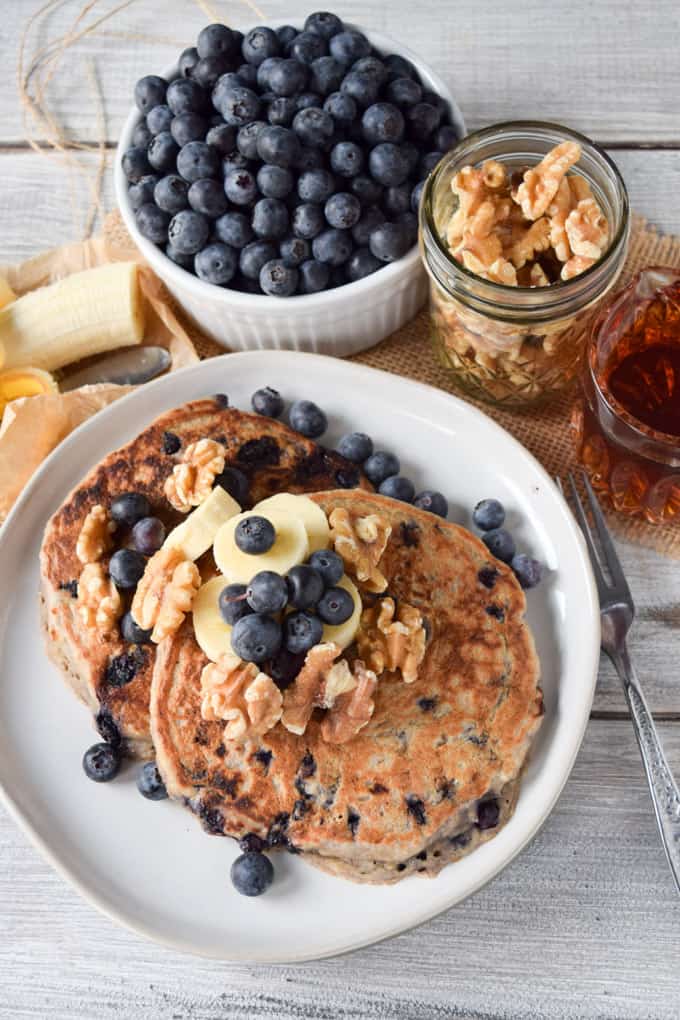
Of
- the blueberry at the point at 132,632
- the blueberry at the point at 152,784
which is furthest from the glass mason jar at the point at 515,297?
the blueberry at the point at 152,784

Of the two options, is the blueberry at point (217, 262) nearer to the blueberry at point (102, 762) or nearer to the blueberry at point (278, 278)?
the blueberry at point (278, 278)

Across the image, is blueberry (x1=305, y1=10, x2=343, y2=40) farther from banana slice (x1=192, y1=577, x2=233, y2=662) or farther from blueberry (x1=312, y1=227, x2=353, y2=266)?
banana slice (x1=192, y1=577, x2=233, y2=662)

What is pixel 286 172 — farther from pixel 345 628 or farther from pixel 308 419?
pixel 345 628

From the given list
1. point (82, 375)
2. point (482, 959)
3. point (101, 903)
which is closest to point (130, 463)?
point (82, 375)

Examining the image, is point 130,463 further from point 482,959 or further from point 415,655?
point 482,959

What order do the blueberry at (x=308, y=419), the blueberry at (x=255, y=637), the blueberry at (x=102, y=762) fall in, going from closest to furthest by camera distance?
the blueberry at (x=255, y=637)
the blueberry at (x=102, y=762)
the blueberry at (x=308, y=419)

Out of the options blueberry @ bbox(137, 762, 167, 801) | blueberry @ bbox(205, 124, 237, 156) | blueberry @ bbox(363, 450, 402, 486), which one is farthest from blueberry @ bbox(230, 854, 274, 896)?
blueberry @ bbox(205, 124, 237, 156)
